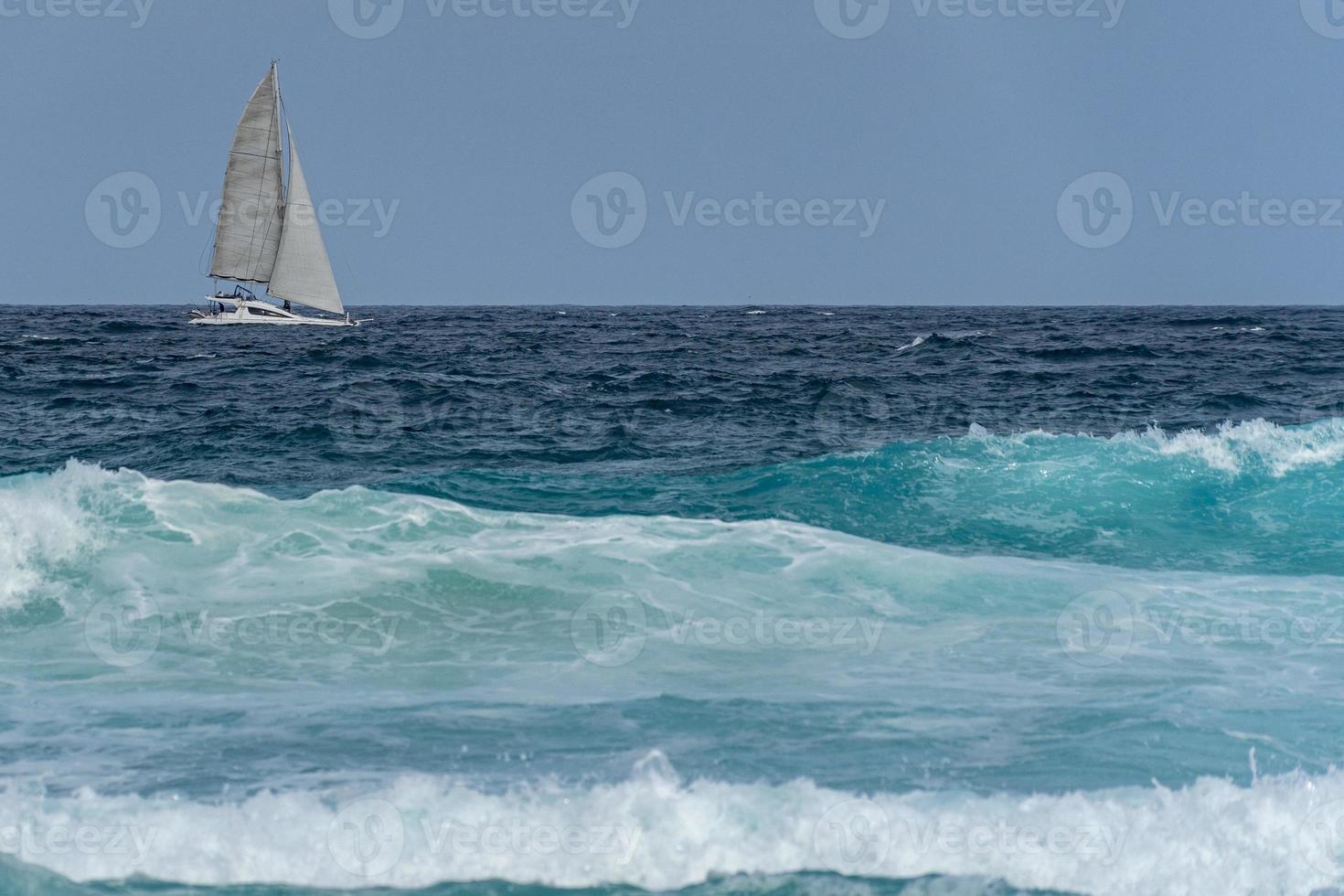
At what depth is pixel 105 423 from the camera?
21844 millimetres

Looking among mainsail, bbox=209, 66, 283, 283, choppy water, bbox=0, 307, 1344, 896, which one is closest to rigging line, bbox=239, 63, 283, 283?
mainsail, bbox=209, 66, 283, 283

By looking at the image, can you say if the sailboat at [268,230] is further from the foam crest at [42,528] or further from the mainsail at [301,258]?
the foam crest at [42,528]

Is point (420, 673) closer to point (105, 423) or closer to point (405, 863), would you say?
point (405, 863)

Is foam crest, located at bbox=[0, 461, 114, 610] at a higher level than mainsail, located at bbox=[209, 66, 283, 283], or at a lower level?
lower

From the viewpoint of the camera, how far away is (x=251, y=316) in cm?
6306

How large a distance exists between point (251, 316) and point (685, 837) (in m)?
61.9

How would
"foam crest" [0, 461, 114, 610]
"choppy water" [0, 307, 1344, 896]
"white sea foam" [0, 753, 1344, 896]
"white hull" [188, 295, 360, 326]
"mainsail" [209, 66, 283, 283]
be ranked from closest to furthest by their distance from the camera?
1. "white sea foam" [0, 753, 1344, 896]
2. "choppy water" [0, 307, 1344, 896]
3. "foam crest" [0, 461, 114, 610]
4. "mainsail" [209, 66, 283, 283]
5. "white hull" [188, 295, 360, 326]

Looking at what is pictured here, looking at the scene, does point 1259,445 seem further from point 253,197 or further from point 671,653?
point 253,197

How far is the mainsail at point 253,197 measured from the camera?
182 feet

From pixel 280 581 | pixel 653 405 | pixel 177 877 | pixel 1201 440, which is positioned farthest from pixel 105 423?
pixel 1201 440

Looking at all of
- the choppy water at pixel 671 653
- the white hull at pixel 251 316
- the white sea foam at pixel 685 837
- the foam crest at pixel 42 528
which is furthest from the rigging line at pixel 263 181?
the white sea foam at pixel 685 837

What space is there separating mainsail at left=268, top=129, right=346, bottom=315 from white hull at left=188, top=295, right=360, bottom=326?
1328 mm

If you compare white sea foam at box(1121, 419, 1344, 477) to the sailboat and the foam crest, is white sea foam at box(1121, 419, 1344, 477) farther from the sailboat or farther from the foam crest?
the sailboat

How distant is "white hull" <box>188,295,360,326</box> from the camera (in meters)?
62.8
